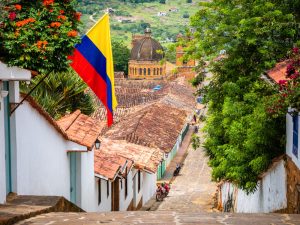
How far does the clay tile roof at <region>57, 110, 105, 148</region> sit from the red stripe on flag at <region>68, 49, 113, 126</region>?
50.6 inches

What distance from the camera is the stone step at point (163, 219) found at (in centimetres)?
892

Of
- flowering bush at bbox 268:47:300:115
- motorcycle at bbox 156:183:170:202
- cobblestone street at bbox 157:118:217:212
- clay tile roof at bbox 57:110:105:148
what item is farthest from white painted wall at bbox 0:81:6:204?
motorcycle at bbox 156:183:170:202

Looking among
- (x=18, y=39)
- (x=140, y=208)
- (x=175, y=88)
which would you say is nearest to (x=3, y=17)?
(x=18, y=39)

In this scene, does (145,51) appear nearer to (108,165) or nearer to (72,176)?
(108,165)

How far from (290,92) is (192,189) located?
24521 mm

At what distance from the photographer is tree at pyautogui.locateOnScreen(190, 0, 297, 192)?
560 inches

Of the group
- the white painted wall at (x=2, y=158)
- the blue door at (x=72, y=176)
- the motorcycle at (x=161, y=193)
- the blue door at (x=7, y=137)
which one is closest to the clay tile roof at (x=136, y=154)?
the motorcycle at (x=161, y=193)

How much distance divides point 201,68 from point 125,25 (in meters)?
162

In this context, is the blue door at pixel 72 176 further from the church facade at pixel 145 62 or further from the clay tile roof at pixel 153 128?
the church facade at pixel 145 62

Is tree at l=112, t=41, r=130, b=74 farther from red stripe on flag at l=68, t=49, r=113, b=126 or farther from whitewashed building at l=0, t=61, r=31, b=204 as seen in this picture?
whitewashed building at l=0, t=61, r=31, b=204

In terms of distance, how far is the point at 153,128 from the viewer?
38.3m

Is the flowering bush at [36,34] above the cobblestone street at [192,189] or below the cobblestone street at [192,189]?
above

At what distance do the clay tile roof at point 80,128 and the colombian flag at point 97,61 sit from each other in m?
1.25

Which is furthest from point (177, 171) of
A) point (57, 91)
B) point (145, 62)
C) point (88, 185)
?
point (145, 62)
